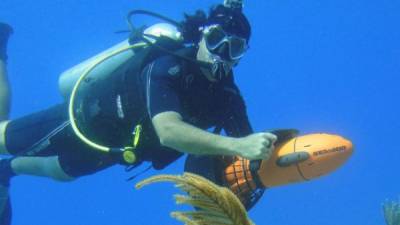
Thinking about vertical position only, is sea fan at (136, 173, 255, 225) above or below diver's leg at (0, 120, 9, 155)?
below

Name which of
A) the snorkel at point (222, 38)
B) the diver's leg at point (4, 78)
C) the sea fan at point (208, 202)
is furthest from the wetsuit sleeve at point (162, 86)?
the diver's leg at point (4, 78)

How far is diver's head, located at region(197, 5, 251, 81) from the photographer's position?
4.35m

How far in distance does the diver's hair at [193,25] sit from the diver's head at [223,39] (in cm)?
6

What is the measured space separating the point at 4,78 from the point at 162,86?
334 centimetres

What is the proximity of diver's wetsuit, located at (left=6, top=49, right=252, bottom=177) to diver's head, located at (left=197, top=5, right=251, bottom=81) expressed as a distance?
0.16 metres

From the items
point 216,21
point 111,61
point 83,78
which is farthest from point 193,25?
point 83,78

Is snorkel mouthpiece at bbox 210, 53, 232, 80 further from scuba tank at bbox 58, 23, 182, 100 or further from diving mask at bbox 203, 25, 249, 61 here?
scuba tank at bbox 58, 23, 182, 100

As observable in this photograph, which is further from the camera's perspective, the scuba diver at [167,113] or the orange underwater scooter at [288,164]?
the scuba diver at [167,113]

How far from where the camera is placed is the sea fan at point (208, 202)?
223 cm

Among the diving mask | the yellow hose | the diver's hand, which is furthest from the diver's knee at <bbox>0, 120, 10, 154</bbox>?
the diver's hand

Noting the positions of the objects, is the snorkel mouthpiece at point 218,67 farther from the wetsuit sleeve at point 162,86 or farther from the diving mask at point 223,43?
the wetsuit sleeve at point 162,86

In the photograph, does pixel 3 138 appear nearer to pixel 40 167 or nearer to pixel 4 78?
pixel 40 167

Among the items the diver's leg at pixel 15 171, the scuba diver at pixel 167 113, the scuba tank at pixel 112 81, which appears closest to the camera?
the scuba diver at pixel 167 113

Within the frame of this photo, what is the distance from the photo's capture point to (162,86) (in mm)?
4035
